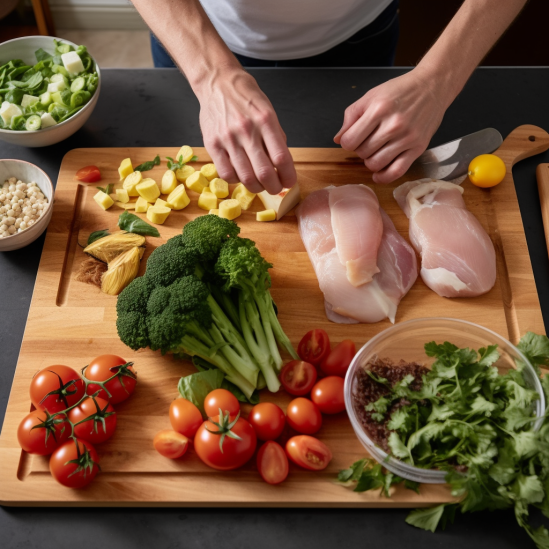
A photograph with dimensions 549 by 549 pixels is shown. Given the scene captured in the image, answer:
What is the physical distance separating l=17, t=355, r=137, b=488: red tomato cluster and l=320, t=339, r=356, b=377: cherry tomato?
0.67m

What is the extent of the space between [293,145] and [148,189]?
27.2 inches

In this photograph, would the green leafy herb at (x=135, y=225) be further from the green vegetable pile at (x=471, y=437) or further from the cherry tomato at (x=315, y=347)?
the green vegetable pile at (x=471, y=437)

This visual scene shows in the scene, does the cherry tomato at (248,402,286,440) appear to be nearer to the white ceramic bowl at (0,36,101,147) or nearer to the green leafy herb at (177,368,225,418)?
the green leafy herb at (177,368,225,418)

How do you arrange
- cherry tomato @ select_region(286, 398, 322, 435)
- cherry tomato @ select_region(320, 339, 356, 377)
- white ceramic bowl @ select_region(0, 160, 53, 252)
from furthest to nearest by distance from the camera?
white ceramic bowl @ select_region(0, 160, 53, 252) < cherry tomato @ select_region(320, 339, 356, 377) < cherry tomato @ select_region(286, 398, 322, 435)

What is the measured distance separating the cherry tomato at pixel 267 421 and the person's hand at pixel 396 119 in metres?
1.03

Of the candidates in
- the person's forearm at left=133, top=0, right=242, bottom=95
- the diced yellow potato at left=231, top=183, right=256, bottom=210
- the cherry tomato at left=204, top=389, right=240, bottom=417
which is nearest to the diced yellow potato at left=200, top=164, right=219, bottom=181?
the diced yellow potato at left=231, top=183, right=256, bottom=210

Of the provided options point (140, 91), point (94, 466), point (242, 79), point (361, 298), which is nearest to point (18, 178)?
point (140, 91)

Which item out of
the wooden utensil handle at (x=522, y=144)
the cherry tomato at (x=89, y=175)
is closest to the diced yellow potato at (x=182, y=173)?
the cherry tomato at (x=89, y=175)

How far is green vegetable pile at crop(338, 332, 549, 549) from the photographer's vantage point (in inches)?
66.1

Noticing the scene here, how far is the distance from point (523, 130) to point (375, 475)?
1706mm

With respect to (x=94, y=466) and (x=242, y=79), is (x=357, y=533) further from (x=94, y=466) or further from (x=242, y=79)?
(x=242, y=79)

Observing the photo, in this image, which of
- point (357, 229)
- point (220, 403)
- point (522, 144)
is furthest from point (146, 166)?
point (522, 144)

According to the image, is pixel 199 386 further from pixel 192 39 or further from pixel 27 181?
pixel 192 39

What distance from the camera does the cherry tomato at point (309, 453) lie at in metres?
1.81
